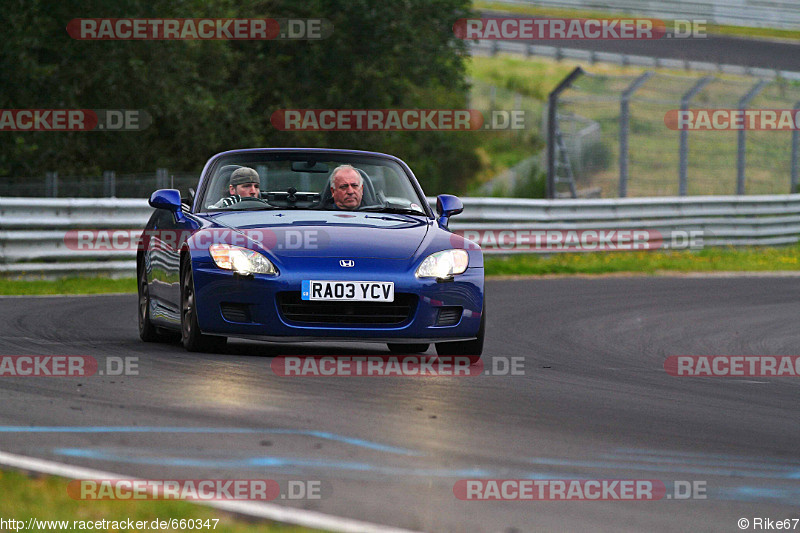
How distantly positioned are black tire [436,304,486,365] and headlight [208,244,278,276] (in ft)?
4.45

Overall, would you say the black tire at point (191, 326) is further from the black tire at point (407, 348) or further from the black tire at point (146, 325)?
the black tire at point (407, 348)

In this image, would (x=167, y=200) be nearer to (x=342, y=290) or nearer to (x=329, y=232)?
(x=329, y=232)

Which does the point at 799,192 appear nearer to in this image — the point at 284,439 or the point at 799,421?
the point at 799,421

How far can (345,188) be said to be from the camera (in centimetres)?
1007

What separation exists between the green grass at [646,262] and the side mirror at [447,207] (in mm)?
10595

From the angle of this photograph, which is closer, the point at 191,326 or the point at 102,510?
the point at 102,510

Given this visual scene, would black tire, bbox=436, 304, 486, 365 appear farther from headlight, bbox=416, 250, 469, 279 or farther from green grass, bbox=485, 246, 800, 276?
green grass, bbox=485, 246, 800, 276

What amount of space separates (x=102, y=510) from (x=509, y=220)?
17800 millimetres

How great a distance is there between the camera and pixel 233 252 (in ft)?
29.2

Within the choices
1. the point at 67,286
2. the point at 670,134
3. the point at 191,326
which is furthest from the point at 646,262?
the point at 191,326

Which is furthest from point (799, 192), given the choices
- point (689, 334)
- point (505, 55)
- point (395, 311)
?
point (505, 55)

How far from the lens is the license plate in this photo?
8734mm

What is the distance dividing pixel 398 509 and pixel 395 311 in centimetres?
422

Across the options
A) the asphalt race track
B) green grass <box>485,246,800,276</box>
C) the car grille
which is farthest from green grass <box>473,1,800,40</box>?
the car grille
